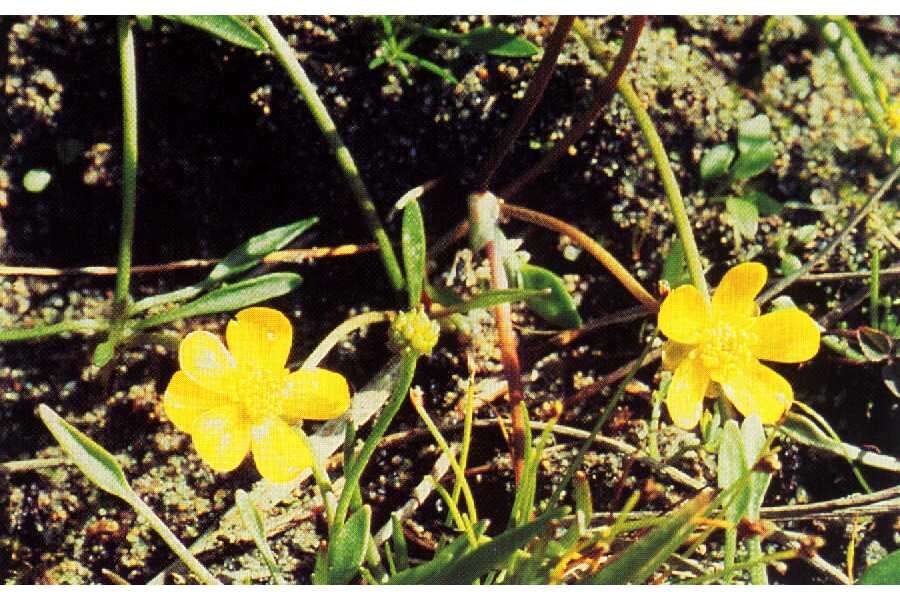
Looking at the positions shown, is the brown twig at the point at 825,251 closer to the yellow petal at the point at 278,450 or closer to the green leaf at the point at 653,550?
the green leaf at the point at 653,550

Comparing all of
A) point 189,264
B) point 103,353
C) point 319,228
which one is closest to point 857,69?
point 319,228

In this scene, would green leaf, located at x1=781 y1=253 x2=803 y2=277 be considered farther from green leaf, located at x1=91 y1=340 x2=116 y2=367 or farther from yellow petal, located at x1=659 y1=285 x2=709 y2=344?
green leaf, located at x1=91 y1=340 x2=116 y2=367

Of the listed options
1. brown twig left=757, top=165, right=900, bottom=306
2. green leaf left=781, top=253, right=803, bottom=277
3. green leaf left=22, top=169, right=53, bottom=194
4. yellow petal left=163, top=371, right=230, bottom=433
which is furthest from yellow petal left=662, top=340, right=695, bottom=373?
green leaf left=22, top=169, right=53, bottom=194

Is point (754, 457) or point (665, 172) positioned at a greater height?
point (665, 172)

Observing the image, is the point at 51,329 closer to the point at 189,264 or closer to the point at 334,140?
the point at 189,264

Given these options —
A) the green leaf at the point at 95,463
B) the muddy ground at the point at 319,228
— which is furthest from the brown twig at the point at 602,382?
the green leaf at the point at 95,463

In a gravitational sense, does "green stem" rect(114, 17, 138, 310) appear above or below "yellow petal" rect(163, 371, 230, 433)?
above
